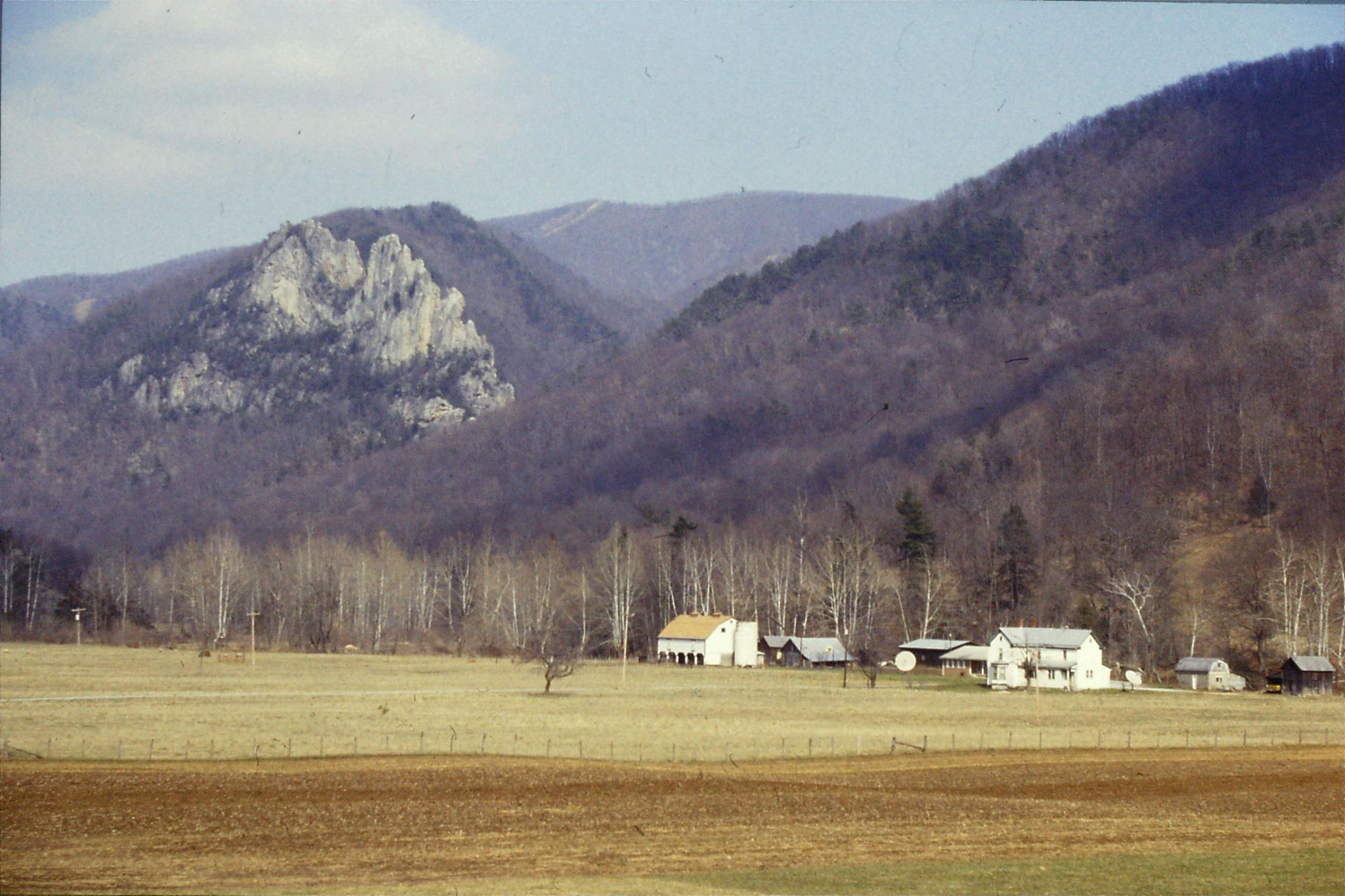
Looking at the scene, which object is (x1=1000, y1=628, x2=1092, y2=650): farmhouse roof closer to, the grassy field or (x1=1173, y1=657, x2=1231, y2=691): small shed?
the grassy field

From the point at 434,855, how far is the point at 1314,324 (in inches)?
4677

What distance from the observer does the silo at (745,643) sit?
92.2 metres

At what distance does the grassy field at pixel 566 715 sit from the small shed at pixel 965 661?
21.6 ft

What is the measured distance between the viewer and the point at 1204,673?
72562mm

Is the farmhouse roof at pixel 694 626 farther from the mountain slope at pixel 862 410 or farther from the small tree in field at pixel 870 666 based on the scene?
the mountain slope at pixel 862 410

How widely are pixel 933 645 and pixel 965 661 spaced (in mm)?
3920

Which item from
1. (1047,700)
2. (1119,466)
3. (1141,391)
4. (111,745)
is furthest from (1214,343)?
(111,745)

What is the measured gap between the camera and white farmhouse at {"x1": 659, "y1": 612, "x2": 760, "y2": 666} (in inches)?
3588

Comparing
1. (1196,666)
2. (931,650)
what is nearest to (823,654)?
(931,650)

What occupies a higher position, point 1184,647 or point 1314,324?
point 1314,324

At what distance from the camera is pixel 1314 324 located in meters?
121

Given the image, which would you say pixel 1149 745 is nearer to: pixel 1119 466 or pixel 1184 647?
pixel 1184 647

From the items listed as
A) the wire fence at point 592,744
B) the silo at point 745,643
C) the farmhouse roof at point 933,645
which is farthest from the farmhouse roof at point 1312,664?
the silo at point 745,643

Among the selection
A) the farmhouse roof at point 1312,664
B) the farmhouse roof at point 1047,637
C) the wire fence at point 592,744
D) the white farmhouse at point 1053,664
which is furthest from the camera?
the farmhouse roof at point 1047,637
